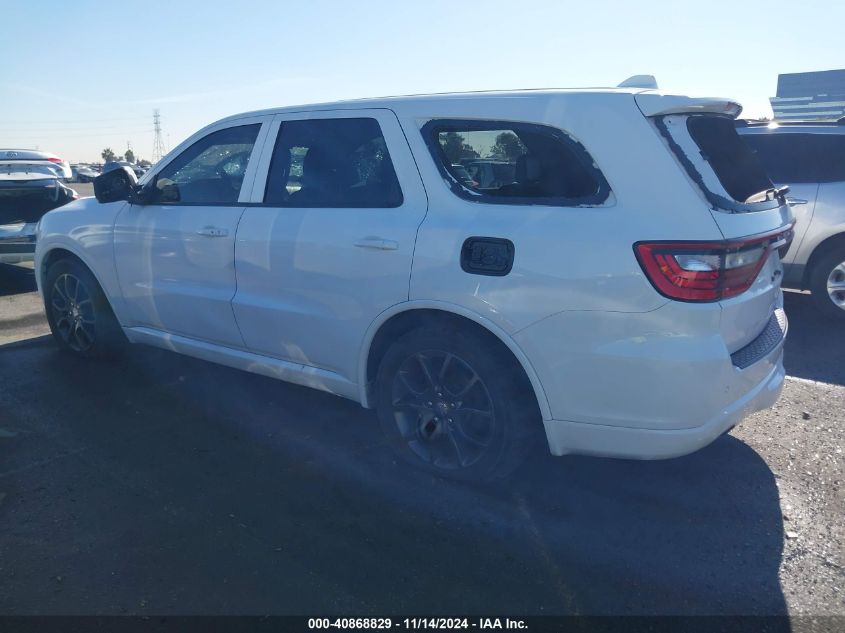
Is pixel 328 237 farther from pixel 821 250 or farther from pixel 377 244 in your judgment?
pixel 821 250

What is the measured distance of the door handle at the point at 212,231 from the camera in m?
4.24

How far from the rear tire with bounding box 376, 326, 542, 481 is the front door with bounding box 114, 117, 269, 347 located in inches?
49.2

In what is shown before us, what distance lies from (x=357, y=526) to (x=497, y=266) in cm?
134

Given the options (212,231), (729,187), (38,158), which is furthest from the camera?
(38,158)

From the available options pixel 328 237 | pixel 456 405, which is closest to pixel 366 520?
pixel 456 405

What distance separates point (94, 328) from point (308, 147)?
8.00 feet

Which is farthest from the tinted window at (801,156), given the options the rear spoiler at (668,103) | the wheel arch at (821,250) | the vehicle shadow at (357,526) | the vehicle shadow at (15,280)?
the vehicle shadow at (15,280)

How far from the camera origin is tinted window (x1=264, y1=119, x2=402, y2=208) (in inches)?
147

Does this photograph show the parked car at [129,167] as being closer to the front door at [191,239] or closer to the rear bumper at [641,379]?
the front door at [191,239]

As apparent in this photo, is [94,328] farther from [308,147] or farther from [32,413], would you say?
[308,147]

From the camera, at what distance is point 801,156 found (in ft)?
22.1

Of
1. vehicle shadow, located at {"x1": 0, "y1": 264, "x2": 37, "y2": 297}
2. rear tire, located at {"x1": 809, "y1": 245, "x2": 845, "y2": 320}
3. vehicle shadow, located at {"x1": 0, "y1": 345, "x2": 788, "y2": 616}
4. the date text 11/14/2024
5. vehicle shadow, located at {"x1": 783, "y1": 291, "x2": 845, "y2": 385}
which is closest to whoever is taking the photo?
the date text 11/14/2024

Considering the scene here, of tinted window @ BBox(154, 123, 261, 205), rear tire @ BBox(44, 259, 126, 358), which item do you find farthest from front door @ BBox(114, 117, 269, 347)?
rear tire @ BBox(44, 259, 126, 358)

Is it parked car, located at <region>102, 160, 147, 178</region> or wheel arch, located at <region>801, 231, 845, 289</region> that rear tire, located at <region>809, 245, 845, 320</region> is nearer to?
wheel arch, located at <region>801, 231, 845, 289</region>
